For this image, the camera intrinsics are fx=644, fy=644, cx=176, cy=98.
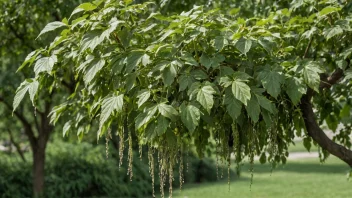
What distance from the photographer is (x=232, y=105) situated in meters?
3.46

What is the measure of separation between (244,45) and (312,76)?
450mm

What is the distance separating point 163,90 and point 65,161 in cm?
986

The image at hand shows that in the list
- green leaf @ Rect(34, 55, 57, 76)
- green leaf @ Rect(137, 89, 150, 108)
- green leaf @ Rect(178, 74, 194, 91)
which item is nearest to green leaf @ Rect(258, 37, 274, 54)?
green leaf @ Rect(178, 74, 194, 91)

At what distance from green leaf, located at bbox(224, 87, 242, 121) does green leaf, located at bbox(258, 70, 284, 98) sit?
Result: 192mm

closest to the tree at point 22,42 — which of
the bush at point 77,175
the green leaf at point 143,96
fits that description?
the bush at point 77,175

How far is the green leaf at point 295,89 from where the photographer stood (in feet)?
12.0

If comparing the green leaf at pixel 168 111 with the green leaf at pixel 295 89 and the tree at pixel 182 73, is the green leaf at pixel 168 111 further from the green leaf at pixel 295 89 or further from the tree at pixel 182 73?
the green leaf at pixel 295 89

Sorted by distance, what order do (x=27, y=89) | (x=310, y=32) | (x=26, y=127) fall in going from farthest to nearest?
(x=26, y=127) → (x=310, y=32) → (x=27, y=89)

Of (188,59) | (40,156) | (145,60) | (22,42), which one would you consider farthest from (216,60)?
(40,156)

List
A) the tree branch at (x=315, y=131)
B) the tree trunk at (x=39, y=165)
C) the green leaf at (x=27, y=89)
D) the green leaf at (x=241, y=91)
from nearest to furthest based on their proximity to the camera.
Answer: the green leaf at (x=241, y=91)
the green leaf at (x=27, y=89)
the tree branch at (x=315, y=131)
the tree trunk at (x=39, y=165)

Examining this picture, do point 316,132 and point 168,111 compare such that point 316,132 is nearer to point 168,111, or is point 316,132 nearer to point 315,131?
point 315,131

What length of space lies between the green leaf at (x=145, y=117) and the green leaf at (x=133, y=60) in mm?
275

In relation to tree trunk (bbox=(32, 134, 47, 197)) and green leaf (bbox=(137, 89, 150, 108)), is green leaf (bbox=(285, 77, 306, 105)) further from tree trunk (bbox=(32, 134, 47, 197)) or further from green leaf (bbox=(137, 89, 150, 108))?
tree trunk (bbox=(32, 134, 47, 197))

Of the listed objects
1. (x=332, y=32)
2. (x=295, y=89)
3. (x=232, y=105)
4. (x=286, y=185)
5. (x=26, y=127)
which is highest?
(x=26, y=127)
